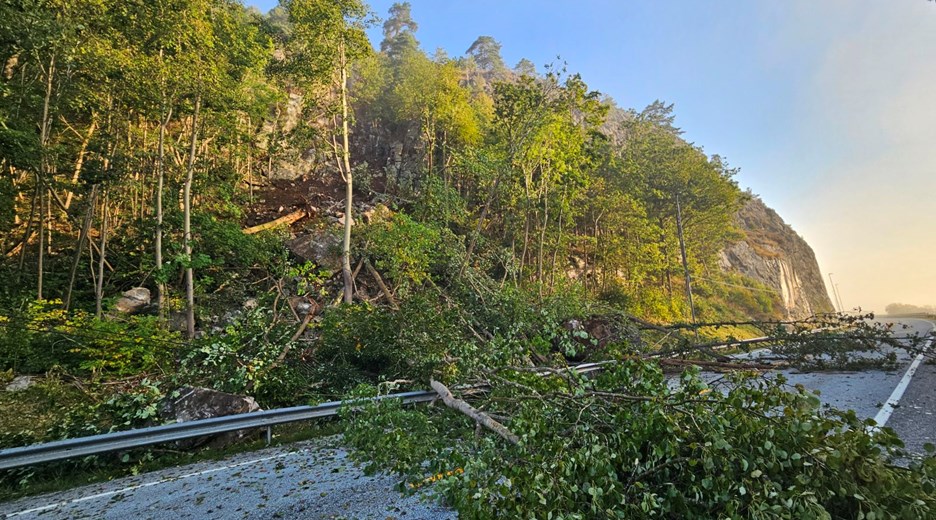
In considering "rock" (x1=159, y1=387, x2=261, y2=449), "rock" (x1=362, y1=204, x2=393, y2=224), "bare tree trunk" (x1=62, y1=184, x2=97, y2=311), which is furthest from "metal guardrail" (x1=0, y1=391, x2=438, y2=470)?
"rock" (x1=362, y1=204, x2=393, y2=224)

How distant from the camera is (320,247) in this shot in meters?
13.6

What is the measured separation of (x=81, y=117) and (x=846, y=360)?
20205mm

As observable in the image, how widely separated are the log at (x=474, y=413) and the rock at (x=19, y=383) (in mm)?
6335

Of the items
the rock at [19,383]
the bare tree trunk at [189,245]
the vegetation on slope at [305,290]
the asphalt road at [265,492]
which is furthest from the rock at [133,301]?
the asphalt road at [265,492]

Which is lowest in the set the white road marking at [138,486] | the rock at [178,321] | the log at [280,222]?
the white road marking at [138,486]

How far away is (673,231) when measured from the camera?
2705 cm

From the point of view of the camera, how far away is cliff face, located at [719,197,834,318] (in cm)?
4494

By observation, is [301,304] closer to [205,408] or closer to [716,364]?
[205,408]

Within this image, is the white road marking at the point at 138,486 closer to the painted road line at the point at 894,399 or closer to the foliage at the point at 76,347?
the foliage at the point at 76,347

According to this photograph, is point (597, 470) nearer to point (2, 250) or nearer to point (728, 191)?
point (2, 250)

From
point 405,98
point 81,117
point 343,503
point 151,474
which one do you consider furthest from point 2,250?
point 405,98

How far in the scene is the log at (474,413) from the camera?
3434mm

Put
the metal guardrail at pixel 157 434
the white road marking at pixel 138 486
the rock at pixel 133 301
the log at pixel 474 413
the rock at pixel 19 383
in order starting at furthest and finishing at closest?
the rock at pixel 133 301, the rock at pixel 19 383, the metal guardrail at pixel 157 434, the white road marking at pixel 138 486, the log at pixel 474 413

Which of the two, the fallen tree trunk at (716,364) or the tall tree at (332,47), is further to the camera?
the tall tree at (332,47)
